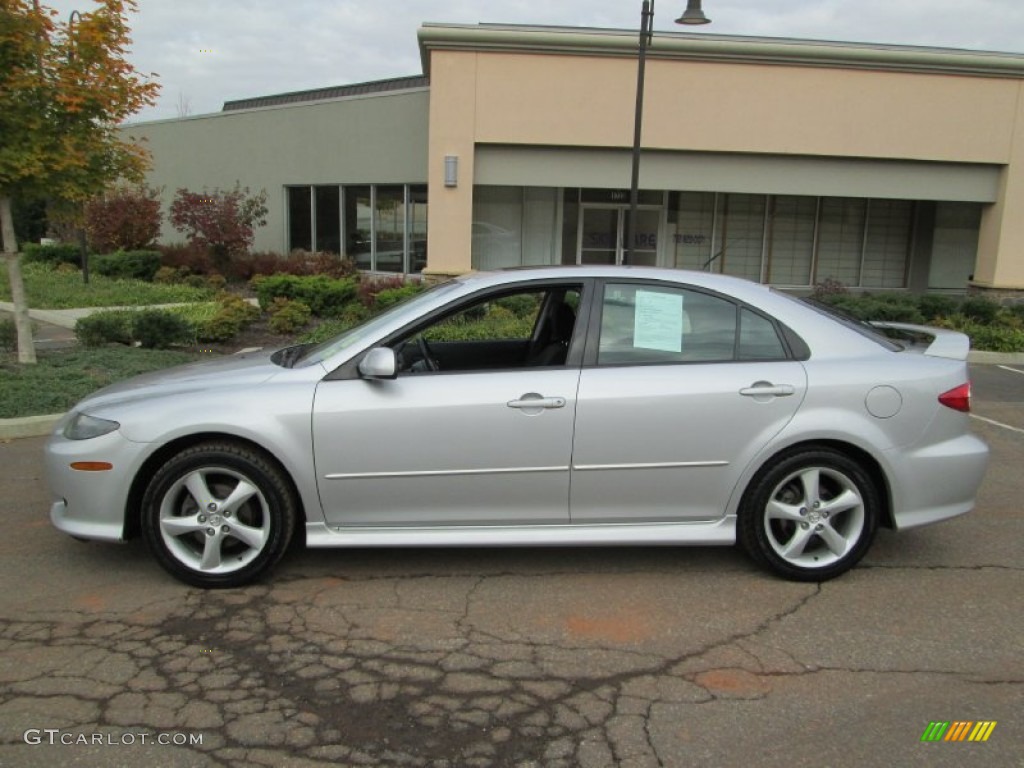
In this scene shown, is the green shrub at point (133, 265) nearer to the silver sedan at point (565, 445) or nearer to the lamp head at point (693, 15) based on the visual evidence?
the lamp head at point (693, 15)

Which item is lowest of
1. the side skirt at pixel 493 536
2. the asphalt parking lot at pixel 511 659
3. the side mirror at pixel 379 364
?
the asphalt parking lot at pixel 511 659

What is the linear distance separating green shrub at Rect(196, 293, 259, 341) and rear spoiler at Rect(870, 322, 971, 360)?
928 cm

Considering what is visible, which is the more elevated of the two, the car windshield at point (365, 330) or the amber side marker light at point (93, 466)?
the car windshield at point (365, 330)

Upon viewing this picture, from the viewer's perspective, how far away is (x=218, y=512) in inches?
154

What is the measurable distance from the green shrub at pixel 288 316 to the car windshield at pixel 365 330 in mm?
8409

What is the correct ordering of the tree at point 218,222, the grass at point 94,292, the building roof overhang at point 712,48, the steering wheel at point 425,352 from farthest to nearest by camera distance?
the tree at point 218,222
the grass at point 94,292
the building roof overhang at point 712,48
the steering wheel at point 425,352

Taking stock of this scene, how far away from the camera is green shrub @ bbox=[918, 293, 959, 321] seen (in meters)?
14.6

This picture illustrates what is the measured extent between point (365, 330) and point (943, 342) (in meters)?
3.11

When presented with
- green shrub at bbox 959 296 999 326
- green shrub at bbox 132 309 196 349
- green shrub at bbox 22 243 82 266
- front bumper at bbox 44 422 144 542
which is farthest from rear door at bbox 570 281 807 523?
green shrub at bbox 22 243 82 266

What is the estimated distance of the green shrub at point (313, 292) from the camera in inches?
543

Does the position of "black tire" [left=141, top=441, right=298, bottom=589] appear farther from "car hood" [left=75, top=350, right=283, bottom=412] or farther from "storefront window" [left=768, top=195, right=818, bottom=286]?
"storefront window" [left=768, top=195, right=818, bottom=286]

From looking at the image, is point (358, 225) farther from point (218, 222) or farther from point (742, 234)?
point (742, 234)

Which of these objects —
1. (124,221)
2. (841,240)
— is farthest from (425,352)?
(124,221)

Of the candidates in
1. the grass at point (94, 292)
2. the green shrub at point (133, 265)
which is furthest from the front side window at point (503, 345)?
the green shrub at point (133, 265)
